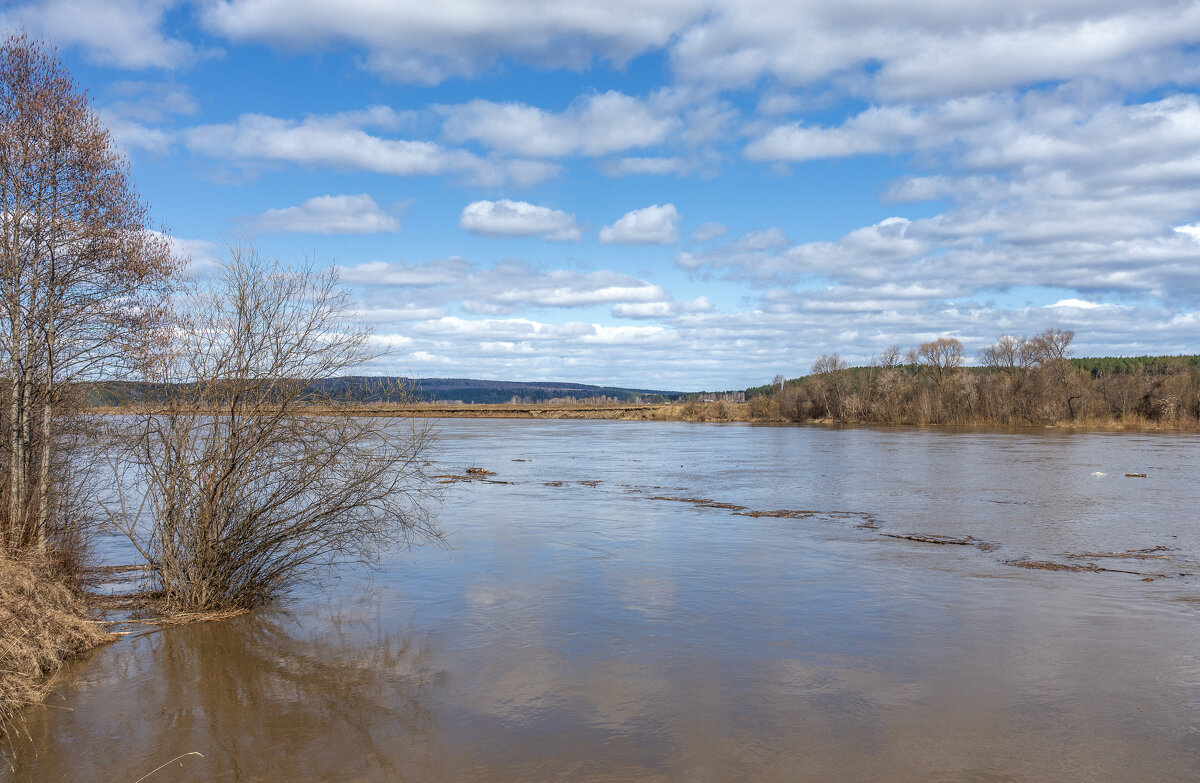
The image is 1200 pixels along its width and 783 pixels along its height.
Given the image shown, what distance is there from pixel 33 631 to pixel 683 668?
730 centimetres

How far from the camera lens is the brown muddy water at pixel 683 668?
22.6 feet

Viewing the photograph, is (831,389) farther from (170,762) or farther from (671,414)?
(170,762)

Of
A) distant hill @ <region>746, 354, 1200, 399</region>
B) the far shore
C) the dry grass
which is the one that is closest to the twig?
the dry grass

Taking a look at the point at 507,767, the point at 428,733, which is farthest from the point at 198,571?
the point at 507,767

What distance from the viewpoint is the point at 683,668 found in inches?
356

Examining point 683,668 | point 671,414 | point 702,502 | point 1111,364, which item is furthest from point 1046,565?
point 1111,364

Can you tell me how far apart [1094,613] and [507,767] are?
921 cm

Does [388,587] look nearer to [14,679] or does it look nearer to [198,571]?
[198,571]

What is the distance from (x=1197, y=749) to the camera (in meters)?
6.96

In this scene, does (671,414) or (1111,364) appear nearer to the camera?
(671,414)

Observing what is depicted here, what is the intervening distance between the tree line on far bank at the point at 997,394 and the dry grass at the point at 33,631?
7827 centimetres

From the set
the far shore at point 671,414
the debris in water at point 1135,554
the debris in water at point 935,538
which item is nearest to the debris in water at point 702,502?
the debris in water at point 935,538

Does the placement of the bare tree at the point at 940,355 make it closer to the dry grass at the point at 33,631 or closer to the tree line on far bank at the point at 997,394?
the tree line on far bank at the point at 997,394

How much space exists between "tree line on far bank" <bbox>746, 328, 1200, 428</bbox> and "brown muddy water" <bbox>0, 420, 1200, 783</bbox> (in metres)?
63.1
